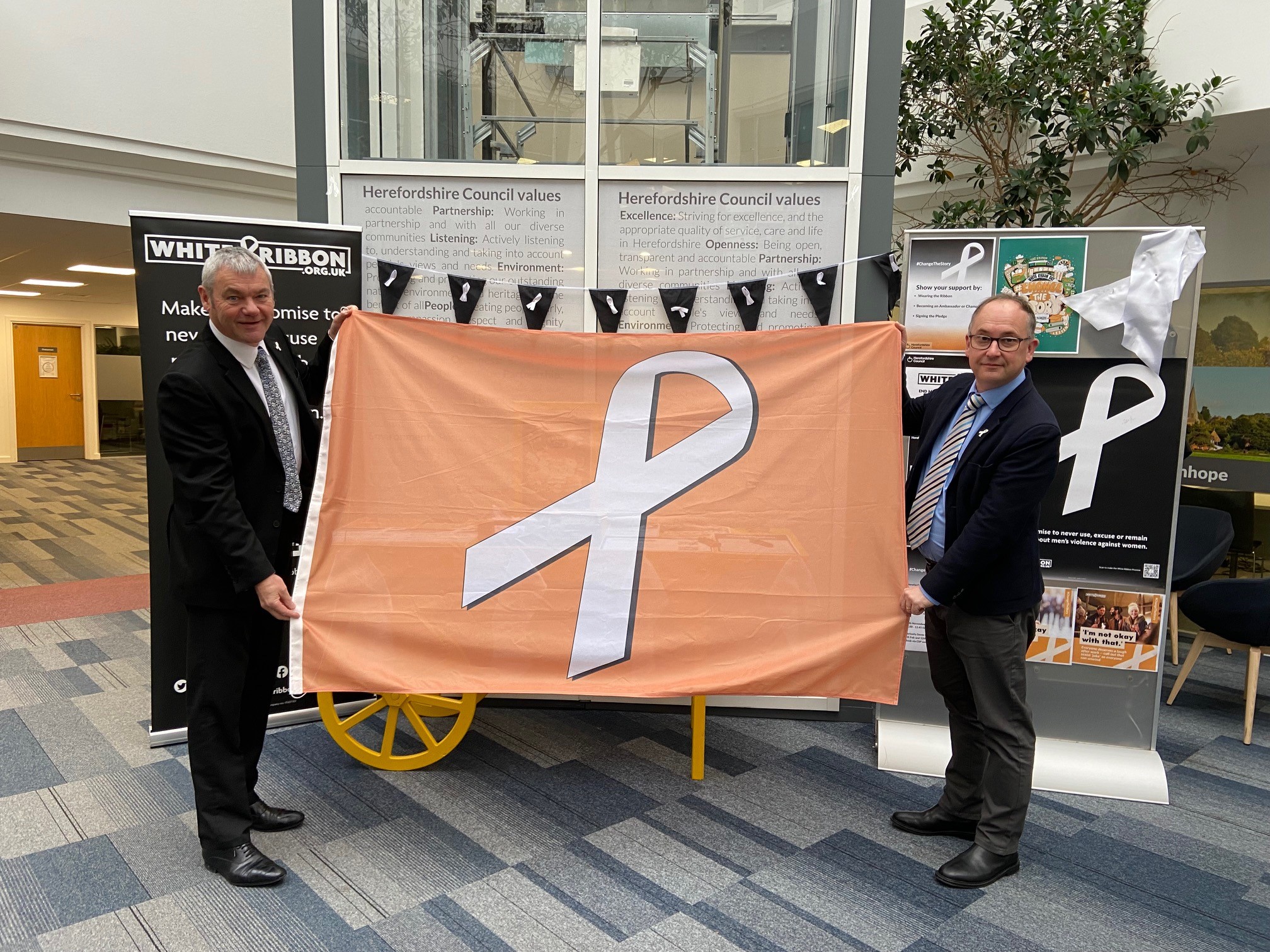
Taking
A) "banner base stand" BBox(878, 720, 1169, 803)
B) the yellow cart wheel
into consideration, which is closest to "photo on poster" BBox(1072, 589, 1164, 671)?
"banner base stand" BBox(878, 720, 1169, 803)

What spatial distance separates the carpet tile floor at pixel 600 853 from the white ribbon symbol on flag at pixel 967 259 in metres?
1.81

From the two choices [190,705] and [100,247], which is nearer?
[190,705]

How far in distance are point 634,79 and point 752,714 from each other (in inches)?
104

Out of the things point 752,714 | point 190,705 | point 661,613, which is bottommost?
point 752,714

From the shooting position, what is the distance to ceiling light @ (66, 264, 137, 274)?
8836 mm

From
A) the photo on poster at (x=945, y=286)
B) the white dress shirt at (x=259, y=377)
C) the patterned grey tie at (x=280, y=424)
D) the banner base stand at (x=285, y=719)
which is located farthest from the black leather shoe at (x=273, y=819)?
the photo on poster at (x=945, y=286)

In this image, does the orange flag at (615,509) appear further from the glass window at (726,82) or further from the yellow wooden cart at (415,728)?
the glass window at (726,82)

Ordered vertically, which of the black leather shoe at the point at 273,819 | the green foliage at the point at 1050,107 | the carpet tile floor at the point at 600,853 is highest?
the green foliage at the point at 1050,107

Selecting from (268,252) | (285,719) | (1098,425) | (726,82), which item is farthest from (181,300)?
(1098,425)

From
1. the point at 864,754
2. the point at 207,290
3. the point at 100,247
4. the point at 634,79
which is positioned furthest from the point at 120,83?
the point at 864,754

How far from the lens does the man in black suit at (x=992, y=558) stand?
216 cm

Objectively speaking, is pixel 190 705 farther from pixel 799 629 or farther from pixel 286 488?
pixel 799 629

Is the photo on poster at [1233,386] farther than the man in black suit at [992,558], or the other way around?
the photo on poster at [1233,386]

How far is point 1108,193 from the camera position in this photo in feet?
16.6
